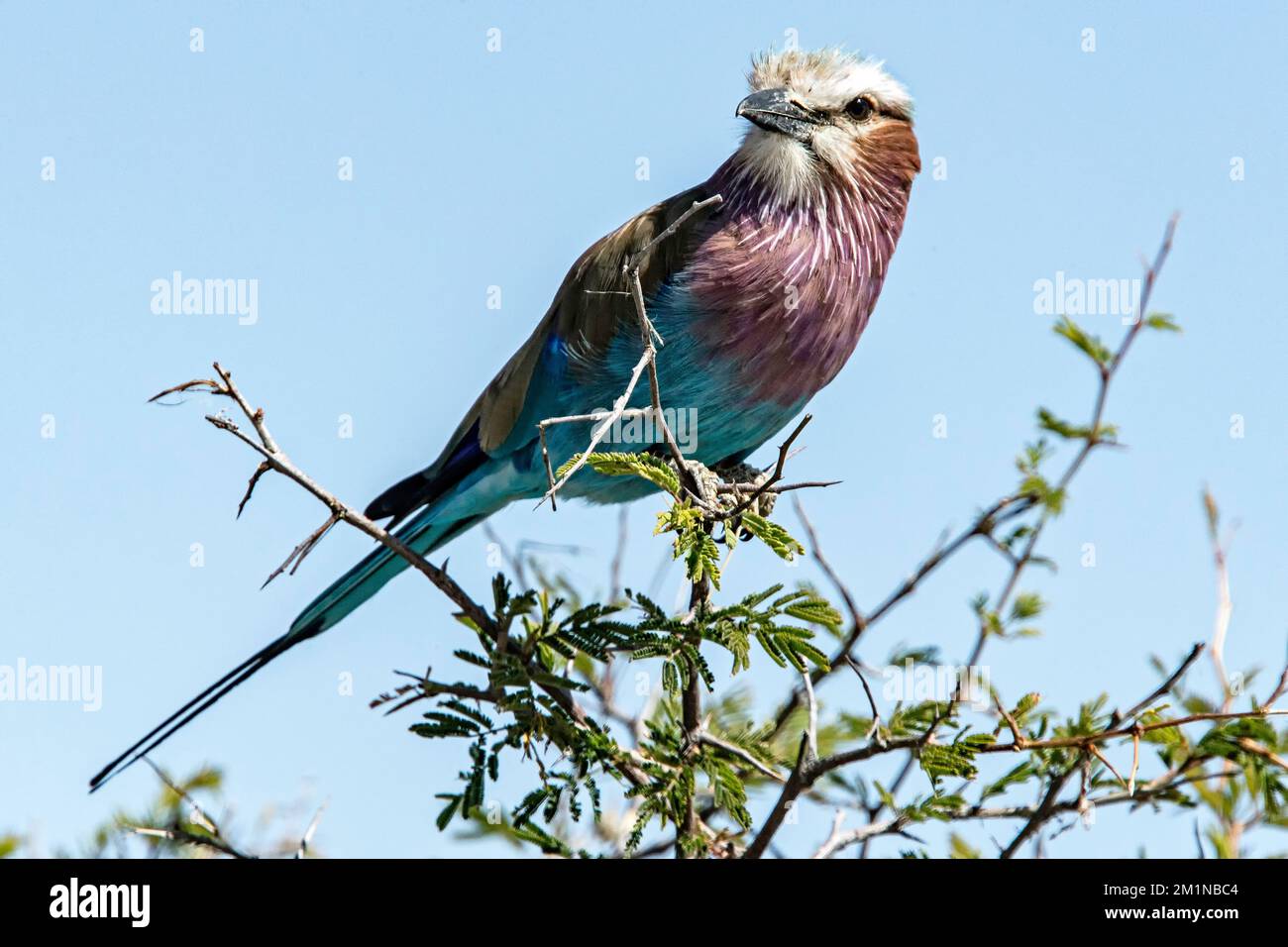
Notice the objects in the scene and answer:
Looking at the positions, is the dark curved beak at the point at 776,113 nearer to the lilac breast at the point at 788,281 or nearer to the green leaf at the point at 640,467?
the lilac breast at the point at 788,281

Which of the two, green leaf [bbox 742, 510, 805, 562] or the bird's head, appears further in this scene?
the bird's head

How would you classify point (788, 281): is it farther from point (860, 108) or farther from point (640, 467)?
point (640, 467)

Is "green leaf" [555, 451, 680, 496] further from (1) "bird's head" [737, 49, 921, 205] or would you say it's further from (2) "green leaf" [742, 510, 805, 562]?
(1) "bird's head" [737, 49, 921, 205]

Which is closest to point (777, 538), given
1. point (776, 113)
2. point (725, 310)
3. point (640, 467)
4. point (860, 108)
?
point (640, 467)

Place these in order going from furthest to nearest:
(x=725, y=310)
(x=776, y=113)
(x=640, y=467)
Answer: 1. (x=776, y=113)
2. (x=725, y=310)
3. (x=640, y=467)

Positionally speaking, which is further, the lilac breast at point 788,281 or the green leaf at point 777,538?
the lilac breast at point 788,281

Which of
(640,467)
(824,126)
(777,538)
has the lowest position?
(777,538)

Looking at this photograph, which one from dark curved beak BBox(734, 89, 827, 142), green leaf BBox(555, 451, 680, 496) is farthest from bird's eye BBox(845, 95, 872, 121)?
green leaf BBox(555, 451, 680, 496)

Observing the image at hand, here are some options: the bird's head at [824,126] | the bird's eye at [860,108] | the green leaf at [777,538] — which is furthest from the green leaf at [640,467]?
the bird's eye at [860,108]
